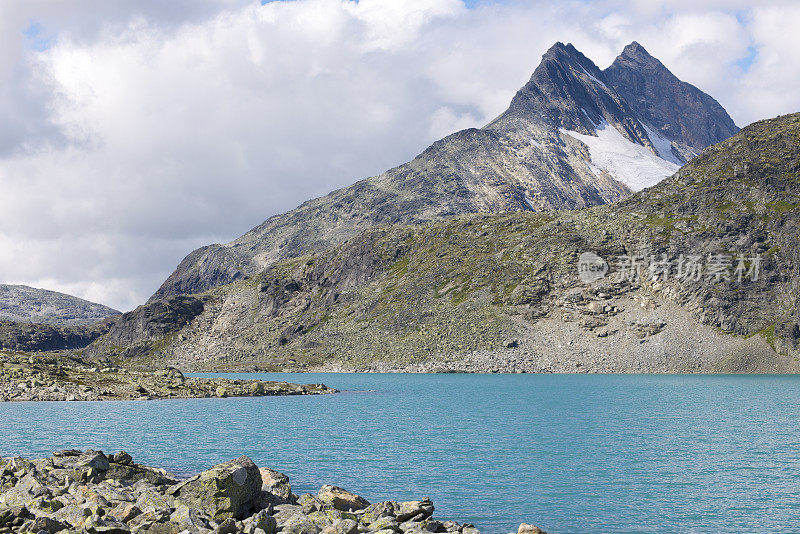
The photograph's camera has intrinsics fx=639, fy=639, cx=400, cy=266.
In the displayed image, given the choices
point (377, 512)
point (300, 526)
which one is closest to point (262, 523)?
point (300, 526)

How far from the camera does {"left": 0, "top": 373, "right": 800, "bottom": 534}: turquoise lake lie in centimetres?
3794

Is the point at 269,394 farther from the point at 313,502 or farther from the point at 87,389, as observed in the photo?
the point at 313,502

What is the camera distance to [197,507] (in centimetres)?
2973

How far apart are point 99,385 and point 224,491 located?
94968 millimetres

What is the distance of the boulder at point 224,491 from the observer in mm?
29891

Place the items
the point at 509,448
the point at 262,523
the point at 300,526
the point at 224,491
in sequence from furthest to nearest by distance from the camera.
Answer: the point at 509,448, the point at 224,491, the point at 300,526, the point at 262,523

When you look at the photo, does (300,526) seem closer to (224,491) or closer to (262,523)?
(262,523)

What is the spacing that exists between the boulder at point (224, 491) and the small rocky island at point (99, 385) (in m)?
85.9

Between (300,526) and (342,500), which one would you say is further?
(342,500)

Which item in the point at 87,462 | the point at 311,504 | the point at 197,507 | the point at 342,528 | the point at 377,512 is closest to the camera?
the point at 342,528

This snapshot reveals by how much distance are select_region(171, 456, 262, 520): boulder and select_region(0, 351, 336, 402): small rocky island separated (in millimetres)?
85878

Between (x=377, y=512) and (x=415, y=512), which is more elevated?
(x=377, y=512)

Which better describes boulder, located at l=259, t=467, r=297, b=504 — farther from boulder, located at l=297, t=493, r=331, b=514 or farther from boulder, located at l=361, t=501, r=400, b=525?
boulder, located at l=361, t=501, r=400, b=525

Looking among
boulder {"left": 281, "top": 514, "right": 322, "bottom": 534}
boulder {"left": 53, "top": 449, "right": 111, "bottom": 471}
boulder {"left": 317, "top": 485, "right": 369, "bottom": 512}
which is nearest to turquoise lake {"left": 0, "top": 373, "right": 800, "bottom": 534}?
boulder {"left": 317, "top": 485, "right": 369, "bottom": 512}
